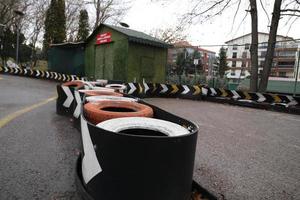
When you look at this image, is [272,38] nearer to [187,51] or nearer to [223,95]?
[223,95]

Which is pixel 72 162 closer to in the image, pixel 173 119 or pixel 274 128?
pixel 173 119

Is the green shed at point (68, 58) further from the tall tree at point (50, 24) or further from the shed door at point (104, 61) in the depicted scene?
the tall tree at point (50, 24)

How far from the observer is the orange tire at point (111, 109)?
2.85 m

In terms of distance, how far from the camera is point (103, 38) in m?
17.9

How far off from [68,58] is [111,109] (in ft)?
64.2

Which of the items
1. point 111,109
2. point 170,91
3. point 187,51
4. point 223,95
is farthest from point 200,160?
point 187,51

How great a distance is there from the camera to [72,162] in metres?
3.28

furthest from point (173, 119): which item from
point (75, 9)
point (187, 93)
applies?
point (75, 9)

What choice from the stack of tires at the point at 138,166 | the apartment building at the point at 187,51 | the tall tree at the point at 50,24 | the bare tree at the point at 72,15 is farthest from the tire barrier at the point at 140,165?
the bare tree at the point at 72,15

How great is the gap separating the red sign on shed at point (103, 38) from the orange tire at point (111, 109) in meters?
14.2

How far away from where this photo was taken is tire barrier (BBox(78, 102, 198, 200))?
1.81 meters

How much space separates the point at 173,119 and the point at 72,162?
4.89 ft

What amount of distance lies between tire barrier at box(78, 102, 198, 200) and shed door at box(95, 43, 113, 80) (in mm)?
15471

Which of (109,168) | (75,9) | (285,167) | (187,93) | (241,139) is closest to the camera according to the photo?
(109,168)
